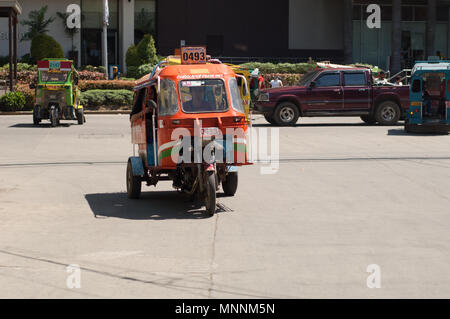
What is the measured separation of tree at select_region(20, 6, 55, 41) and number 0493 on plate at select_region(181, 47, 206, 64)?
3799 cm

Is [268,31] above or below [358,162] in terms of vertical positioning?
above

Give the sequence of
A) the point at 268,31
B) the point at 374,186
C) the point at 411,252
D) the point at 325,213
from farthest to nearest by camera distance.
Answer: the point at 268,31
the point at 374,186
the point at 325,213
the point at 411,252

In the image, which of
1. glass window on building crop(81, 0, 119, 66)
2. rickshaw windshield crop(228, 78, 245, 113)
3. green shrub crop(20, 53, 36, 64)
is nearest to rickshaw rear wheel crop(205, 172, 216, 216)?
rickshaw windshield crop(228, 78, 245, 113)

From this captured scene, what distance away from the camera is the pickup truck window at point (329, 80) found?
2927 cm

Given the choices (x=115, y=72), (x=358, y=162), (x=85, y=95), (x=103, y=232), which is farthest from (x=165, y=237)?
(x=115, y=72)

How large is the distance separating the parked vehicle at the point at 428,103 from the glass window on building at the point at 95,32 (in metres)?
28.6

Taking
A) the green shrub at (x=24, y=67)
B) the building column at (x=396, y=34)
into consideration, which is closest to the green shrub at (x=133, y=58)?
the green shrub at (x=24, y=67)

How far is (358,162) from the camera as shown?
18.4m

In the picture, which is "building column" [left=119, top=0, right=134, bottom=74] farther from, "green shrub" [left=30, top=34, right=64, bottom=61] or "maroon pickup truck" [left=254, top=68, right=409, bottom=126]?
"maroon pickup truck" [left=254, top=68, right=409, bottom=126]

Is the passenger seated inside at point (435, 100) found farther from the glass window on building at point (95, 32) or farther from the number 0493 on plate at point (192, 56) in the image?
the glass window on building at point (95, 32)

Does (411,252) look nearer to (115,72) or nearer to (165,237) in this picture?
(165,237)

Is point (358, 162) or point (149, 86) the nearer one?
point (149, 86)

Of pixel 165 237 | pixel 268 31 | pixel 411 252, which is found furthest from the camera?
pixel 268 31

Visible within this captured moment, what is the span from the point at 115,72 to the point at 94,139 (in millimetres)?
20956
